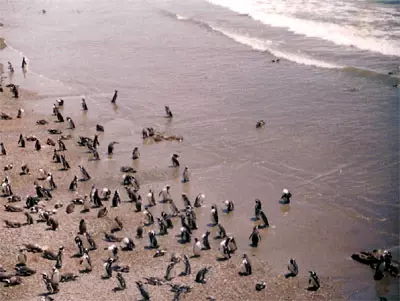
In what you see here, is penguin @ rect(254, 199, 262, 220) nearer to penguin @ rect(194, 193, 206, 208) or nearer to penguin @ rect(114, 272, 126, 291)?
→ penguin @ rect(194, 193, 206, 208)

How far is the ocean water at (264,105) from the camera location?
72.0 ft

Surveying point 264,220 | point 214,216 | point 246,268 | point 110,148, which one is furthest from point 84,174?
point 246,268

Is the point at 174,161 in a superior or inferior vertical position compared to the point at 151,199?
superior

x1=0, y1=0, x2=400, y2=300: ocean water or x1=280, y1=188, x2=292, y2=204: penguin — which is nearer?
x1=0, y1=0, x2=400, y2=300: ocean water

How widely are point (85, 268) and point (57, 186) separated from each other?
22.0 ft

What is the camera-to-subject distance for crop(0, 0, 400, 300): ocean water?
21938 mm

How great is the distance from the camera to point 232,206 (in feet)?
74.8

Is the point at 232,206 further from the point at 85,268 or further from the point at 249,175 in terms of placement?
the point at 85,268

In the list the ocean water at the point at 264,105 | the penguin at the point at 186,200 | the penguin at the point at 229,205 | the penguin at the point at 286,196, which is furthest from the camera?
the penguin at the point at 286,196

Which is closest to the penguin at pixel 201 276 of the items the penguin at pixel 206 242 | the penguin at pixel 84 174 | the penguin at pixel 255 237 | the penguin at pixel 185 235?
the penguin at pixel 206 242

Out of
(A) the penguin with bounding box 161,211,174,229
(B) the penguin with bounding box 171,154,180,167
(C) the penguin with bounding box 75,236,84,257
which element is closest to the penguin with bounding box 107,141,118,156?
(B) the penguin with bounding box 171,154,180,167

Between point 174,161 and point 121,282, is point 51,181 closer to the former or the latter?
point 174,161

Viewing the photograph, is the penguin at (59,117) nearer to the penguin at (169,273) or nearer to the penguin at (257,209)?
the penguin at (257,209)

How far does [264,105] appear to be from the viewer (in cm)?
3369
